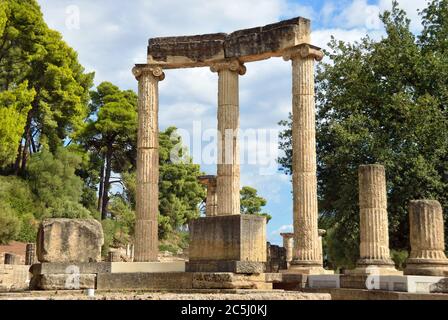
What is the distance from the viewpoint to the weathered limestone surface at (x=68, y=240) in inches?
460

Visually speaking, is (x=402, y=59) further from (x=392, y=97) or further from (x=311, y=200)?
(x=311, y=200)

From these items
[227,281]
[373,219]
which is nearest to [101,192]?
[373,219]

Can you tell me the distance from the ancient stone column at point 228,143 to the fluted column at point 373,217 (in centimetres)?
477

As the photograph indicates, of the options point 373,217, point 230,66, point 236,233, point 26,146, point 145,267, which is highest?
point 26,146

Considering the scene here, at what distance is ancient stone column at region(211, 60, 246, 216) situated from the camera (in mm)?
19719

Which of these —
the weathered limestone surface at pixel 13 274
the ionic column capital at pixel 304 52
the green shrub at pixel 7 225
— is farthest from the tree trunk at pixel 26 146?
the ionic column capital at pixel 304 52

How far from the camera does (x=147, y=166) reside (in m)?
20.5

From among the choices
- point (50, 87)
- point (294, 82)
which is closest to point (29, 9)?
point (50, 87)

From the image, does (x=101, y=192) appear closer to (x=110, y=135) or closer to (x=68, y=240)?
(x=110, y=135)

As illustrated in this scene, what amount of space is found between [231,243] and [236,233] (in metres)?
0.23

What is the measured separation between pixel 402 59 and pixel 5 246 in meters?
21.8

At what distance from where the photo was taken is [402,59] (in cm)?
2347

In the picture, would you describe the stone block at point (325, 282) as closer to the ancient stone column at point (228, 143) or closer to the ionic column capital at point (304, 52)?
the ancient stone column at point (228, 143)
